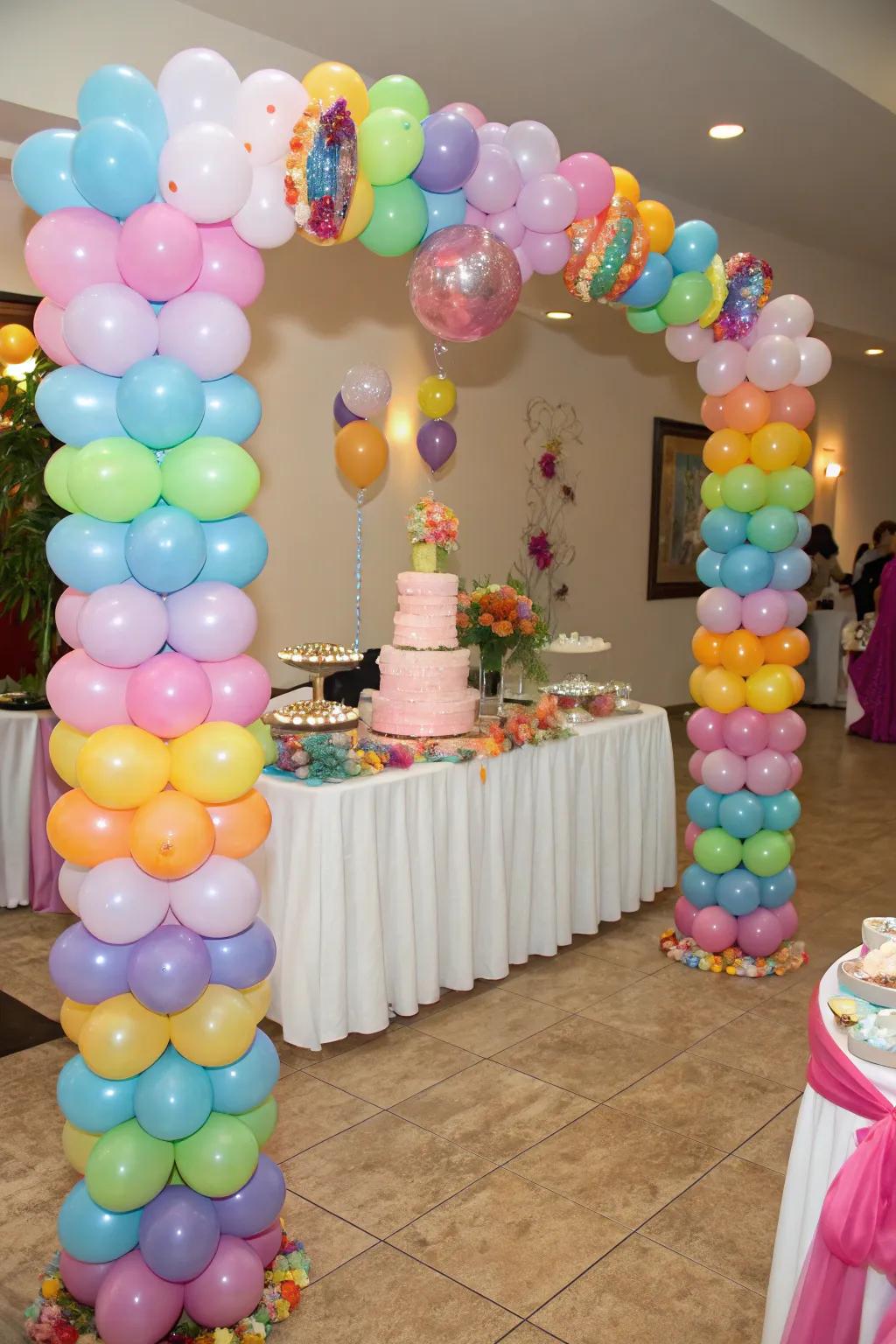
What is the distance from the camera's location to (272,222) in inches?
93.1

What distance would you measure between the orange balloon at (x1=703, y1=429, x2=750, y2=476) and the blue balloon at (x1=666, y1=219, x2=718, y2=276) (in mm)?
684

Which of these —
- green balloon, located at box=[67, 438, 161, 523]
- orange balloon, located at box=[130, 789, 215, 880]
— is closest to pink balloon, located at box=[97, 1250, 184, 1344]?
orange balloon, located at box=[130, 789, 215, 880]

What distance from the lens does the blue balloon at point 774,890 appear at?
4391 millimetres

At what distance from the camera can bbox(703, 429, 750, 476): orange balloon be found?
13.8ft

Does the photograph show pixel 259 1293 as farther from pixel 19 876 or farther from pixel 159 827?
pixel 19 876

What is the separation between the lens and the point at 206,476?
2240mm

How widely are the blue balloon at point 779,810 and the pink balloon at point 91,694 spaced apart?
280 cm

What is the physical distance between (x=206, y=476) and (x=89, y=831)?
0.73 metres

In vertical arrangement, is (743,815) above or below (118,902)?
below

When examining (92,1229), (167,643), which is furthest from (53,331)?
(92,1229)

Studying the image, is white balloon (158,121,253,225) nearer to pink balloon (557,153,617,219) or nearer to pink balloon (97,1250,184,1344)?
pink balloon (557,153,617,219)

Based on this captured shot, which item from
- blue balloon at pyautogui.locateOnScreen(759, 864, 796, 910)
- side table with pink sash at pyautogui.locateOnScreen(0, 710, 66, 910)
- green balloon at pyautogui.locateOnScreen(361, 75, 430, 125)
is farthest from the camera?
side table with pink sash at pyautogui.locateOnScreen(0, 710, 66, 910)

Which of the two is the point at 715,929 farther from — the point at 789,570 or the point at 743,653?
the point at 789,570

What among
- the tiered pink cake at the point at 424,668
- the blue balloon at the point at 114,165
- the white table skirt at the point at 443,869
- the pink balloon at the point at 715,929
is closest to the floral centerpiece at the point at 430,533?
the tiered pink cake at the point at 424,668
